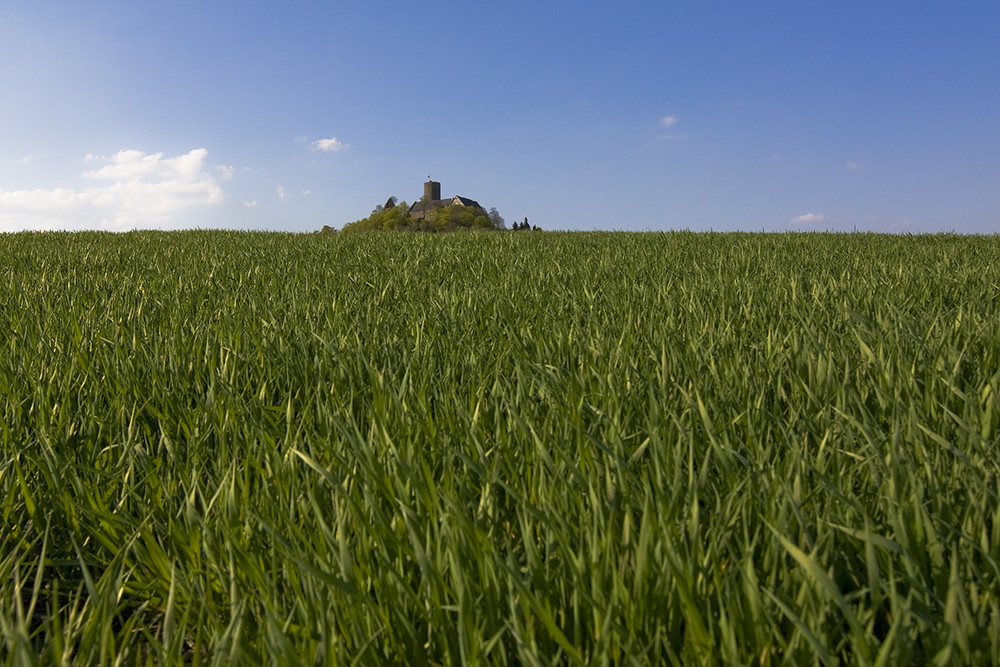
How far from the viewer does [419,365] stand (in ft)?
5.74

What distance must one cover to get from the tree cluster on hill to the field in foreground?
1985 inches

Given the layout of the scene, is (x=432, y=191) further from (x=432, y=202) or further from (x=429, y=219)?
(x=429, y=219)

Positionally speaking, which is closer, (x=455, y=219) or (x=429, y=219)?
(x=455, y=219)

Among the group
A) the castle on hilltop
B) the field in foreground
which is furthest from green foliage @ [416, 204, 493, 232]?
the field in foreground

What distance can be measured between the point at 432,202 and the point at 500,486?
80.3m

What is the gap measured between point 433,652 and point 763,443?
A: 77 centimetres

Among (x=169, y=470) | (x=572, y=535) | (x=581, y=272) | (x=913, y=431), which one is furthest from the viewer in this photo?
(x=581, y=272)

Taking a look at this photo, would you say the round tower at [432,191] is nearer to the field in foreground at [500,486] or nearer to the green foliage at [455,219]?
the green foliage at [455,219]

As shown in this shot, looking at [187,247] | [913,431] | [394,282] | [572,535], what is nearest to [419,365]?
[572,535]

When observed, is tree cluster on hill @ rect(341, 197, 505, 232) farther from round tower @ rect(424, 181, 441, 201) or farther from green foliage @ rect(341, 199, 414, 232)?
round tower @ rect(424, 181, 441, 201)

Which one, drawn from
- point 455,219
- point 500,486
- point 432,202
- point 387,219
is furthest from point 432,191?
point 500,486

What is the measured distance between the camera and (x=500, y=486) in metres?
1.11

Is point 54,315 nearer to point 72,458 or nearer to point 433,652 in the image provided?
point 72,458

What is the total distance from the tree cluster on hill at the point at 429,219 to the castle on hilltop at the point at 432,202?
6.17ft
